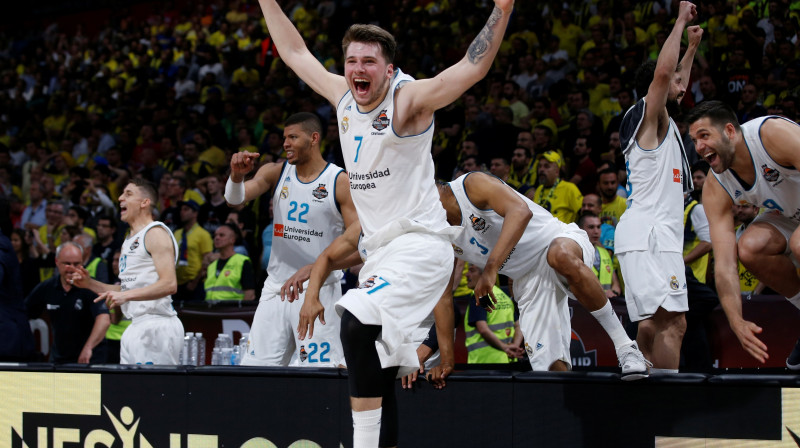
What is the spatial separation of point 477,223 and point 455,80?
1555 millimetres

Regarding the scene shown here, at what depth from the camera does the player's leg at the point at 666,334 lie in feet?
17.3

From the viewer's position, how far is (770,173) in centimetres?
473

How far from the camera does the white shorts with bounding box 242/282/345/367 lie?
630 cm

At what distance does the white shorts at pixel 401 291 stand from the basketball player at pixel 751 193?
1.73 metres

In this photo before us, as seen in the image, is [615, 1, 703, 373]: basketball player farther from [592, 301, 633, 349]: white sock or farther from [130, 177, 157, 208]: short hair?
[130, 177, 157, 208]: short hair

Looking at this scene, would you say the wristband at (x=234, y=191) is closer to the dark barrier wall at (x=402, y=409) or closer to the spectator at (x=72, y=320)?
the dark barrier wall at (x=402, y=409)

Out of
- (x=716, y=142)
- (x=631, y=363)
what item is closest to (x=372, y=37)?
(x=716, y=142)

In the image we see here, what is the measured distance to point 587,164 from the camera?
10.3 m

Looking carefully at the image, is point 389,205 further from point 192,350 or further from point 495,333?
point 192,350

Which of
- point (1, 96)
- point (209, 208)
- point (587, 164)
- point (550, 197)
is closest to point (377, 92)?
point (550, 197)

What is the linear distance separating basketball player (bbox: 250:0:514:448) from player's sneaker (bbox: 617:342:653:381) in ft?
3.65

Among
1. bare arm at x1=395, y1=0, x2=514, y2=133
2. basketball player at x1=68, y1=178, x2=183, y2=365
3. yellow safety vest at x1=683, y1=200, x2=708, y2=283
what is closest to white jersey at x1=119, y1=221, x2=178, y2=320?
basketball player at x1=68, y1=178, x2=183, y2=365

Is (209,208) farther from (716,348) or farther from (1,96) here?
(1,96)

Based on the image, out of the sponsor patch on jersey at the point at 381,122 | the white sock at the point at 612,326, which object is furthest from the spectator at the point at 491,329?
the sponsor patch on jersey at the point at 381,122
